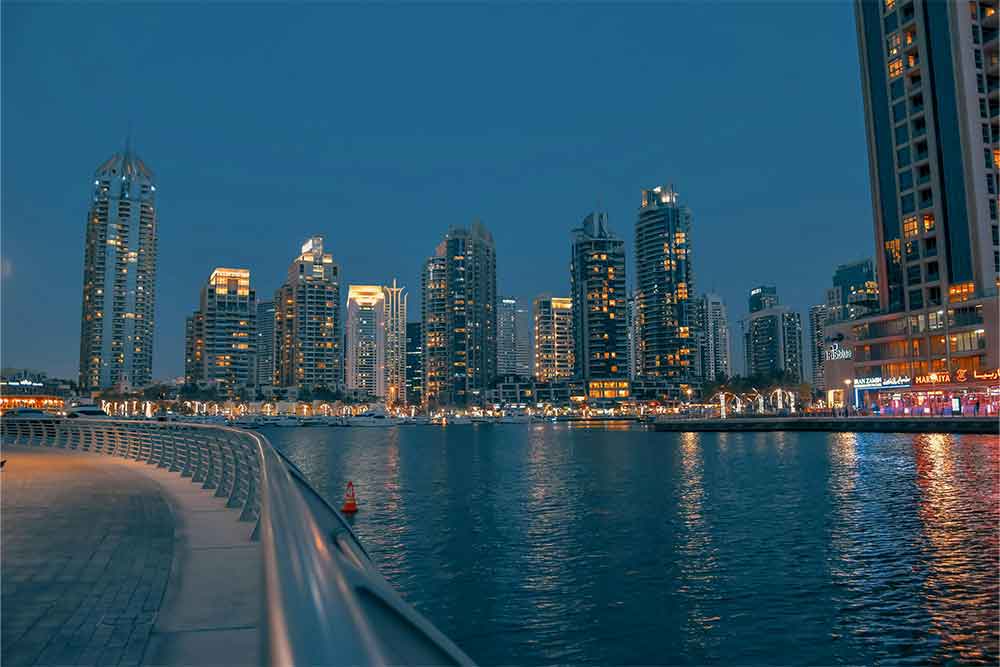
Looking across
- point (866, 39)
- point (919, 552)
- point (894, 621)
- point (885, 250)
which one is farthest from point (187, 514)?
point (866, 39)

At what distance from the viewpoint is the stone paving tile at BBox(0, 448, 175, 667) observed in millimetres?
6527

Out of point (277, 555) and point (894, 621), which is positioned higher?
point (277, 555)

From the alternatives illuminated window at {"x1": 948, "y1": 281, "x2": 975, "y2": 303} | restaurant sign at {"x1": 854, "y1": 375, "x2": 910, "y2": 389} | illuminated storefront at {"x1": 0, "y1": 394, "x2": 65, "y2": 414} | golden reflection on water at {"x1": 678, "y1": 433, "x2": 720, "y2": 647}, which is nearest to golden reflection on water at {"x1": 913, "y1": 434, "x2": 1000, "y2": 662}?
golden reflection on water at {"x1": 678, "y1": 433, "x2": 720, "y2": 647}

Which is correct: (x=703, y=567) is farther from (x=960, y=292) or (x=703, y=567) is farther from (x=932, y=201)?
(x=932, y=201)

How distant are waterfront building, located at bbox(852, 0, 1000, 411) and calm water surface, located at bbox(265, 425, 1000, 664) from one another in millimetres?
76263

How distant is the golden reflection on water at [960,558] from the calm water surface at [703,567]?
0.07 meters

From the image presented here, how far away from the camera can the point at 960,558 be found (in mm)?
20688

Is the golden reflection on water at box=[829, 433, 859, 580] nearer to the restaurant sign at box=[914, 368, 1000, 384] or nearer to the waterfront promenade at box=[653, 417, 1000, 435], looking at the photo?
the waterfront promenade at box=[653, 417, 1000, 435]

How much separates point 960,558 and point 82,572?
22.2 meters

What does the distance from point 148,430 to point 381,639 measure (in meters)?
28.2

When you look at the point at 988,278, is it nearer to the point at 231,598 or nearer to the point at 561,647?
the point at 561,647

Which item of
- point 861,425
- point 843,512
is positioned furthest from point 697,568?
point 861,425

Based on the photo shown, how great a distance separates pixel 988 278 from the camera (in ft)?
343

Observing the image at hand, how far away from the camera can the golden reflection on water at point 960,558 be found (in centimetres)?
1451
